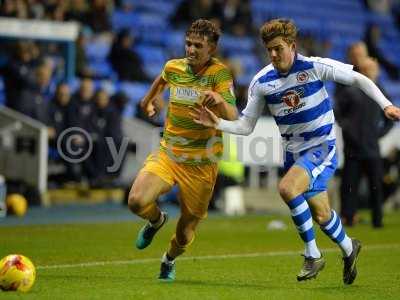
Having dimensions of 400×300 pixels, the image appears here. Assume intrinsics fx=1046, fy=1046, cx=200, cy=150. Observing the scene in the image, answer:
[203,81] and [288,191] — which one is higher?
[203,81]

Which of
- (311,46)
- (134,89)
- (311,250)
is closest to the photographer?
(311,250)

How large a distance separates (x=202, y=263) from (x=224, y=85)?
7.73ft

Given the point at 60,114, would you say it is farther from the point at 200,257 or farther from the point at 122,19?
the point at 200,257

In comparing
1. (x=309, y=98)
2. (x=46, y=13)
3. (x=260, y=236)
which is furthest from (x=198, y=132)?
(x=46, y=13)

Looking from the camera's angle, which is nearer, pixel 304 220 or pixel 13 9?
pixel 304 220

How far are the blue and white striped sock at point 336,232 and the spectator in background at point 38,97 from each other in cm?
1038

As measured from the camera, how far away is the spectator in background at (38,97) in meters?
18.3

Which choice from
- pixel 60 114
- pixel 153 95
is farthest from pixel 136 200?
pixel 60 114

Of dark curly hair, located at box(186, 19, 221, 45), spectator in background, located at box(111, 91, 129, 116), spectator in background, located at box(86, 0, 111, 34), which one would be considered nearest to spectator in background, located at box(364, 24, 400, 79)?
spectator in background, located at box(86, 0, 111, 34)

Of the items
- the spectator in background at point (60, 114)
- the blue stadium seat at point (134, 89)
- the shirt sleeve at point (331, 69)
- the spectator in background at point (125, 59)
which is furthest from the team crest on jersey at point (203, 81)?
the blue stadium seat at point (134, 89)

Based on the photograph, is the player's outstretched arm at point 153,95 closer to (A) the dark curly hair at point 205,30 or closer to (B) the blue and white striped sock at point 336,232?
(A) the dark curly hair at point 205,30

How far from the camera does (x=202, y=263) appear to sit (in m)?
10.7

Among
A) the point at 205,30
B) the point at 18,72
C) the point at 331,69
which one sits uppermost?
the point at 205,30

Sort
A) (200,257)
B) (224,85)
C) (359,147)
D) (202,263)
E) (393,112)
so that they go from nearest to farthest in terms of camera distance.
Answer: (393,112), (224,85), (202,263), (200,257), (359,147)
